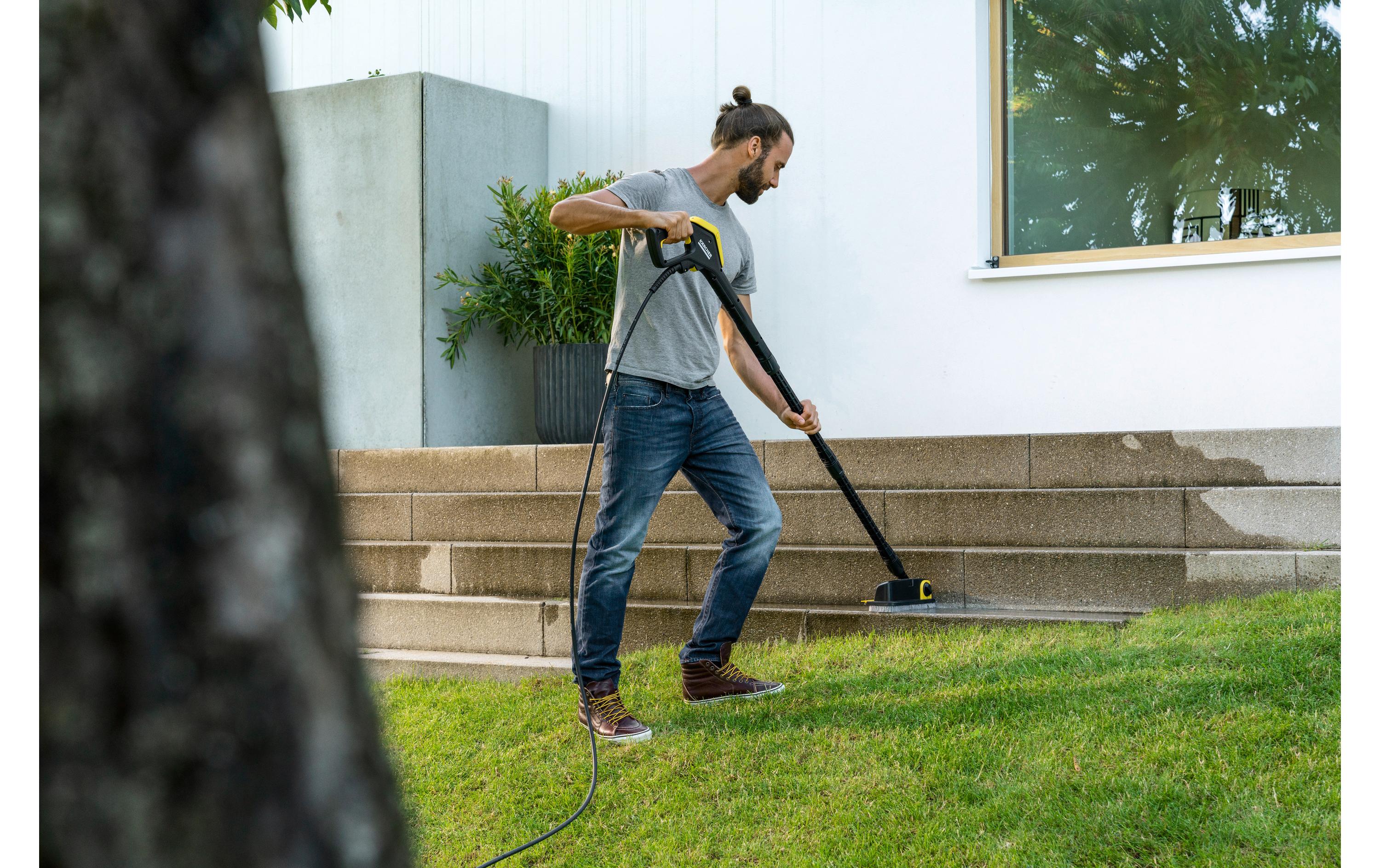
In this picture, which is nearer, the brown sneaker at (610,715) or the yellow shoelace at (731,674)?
the brown sneaker at (610,715)

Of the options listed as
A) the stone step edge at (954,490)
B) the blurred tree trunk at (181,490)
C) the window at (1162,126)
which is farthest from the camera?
the window at (1162,126)

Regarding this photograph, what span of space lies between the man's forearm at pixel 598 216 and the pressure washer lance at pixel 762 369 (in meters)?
0.07

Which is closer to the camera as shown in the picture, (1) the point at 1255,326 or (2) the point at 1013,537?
(2) the point at 1013,537

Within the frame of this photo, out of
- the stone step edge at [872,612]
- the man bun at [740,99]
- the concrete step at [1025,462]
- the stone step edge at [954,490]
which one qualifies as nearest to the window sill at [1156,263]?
the concrete step at [1025,462]

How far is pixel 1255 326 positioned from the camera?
615cm

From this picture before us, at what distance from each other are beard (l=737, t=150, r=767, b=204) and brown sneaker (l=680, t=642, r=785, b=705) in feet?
5.13

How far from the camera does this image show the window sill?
6016 mm

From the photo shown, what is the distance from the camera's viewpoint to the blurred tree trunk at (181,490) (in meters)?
0.45

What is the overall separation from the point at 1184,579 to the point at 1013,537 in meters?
0.75

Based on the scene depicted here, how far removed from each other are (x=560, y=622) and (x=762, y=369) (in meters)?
1.71

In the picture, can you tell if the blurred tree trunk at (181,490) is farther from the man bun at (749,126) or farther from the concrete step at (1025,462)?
the concrete step at (1025,462)

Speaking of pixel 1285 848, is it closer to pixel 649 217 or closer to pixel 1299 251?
pixel 649 217

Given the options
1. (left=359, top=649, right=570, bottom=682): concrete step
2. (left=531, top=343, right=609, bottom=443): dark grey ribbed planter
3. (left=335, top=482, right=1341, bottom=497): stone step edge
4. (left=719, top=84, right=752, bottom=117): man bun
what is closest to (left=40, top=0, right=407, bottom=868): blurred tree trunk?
(left=719, top=84, right=752, bottom=117): man bun

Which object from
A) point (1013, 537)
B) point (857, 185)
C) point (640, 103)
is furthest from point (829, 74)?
point (1013, 537)
